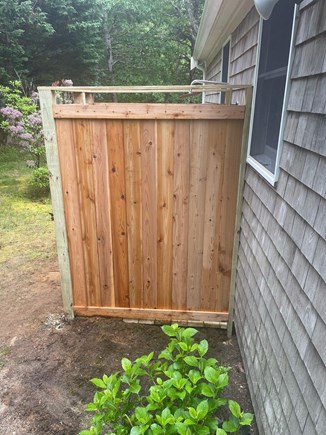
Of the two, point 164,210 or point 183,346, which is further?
point 164,210

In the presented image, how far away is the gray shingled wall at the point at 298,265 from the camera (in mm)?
1199

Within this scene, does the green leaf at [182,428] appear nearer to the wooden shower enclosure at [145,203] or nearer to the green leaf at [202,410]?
the green leaf at [202,410]

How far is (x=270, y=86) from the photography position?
2516mm

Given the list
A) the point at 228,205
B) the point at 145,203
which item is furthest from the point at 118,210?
the point at 228,205

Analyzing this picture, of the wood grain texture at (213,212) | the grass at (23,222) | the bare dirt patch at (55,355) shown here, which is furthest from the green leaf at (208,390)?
the grass at (23,222)

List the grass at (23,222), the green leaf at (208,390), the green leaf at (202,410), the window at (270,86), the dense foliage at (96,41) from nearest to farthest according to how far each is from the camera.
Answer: the green leaf at (202,410) → the green leaf at (208,390) → the window at (270,86) → the grass at (23,222) → the dense foliage at (96,41)

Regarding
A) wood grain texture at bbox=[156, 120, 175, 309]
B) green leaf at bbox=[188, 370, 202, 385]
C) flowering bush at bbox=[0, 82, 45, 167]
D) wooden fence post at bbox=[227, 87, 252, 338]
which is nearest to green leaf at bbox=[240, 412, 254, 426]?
green leaf at bbox=[188, 370, 202, 385]

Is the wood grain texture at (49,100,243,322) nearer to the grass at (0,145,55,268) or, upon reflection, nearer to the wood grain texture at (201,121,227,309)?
the wood grain texture at (201,121,227,309)

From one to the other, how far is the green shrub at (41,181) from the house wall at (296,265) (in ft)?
17.6

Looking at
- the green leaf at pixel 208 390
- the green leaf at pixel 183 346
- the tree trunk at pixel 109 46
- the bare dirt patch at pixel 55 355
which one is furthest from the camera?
the tree trunk at pixel 109 46

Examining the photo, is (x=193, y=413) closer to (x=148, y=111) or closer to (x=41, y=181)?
(x=148, y=111)

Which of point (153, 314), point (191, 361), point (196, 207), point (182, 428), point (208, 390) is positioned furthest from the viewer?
point (153, 314)

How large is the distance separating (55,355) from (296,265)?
2026mm

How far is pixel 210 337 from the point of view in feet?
9.17
